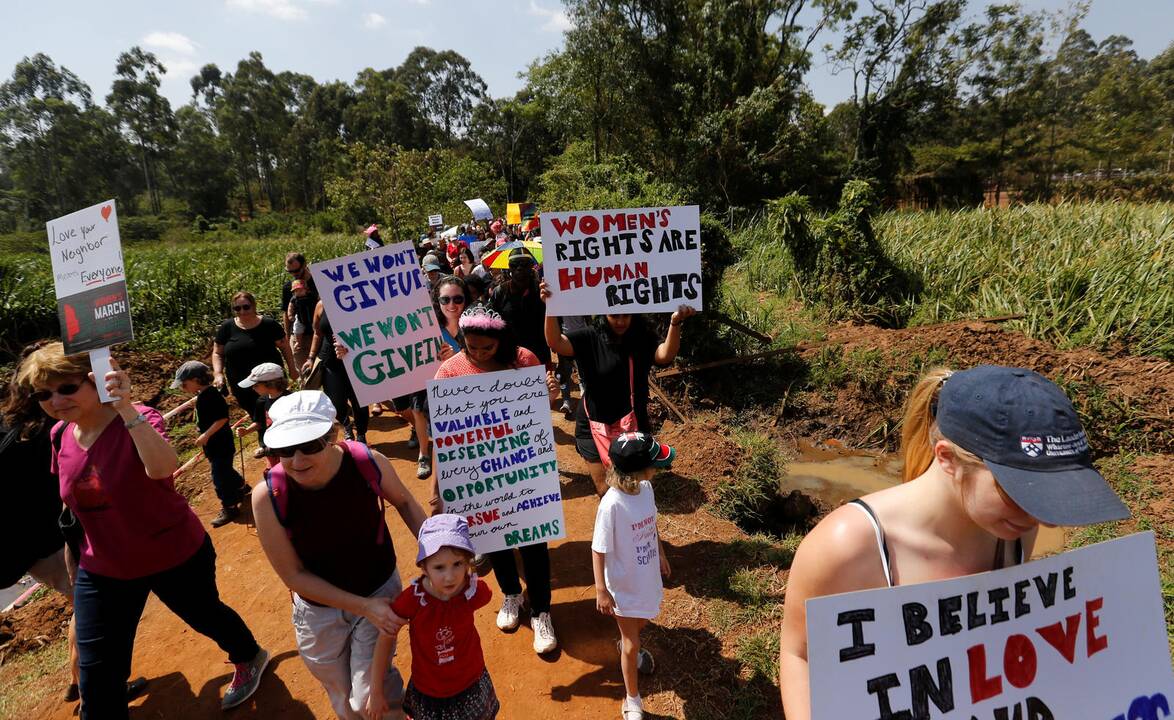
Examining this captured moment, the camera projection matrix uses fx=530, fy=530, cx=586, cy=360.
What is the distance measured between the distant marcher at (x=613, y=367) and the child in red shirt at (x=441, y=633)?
1413 millimetres

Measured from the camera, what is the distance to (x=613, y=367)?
3.44 m

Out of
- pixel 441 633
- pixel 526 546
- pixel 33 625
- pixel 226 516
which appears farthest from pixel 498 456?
pixel 33 625

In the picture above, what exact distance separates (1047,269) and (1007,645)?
8351mm

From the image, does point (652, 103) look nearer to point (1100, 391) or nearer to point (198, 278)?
point (198, 278)

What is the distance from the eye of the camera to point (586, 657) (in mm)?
3295

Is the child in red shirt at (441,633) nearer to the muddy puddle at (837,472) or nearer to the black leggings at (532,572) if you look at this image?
the black leggings at (532,572)

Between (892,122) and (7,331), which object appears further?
(892,122)

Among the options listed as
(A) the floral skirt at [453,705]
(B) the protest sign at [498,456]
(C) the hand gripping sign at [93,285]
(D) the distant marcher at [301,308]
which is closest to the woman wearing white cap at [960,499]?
(A) the floral skirt at [453,705]

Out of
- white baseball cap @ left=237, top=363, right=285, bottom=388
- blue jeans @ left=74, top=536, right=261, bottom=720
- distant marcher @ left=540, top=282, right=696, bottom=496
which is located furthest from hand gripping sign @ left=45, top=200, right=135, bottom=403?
distant marcher @ left=540, top=282, right=696, bottom=496

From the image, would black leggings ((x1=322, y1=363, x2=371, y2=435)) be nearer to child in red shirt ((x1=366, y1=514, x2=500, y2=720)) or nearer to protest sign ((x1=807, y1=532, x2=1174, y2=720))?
child in red shirt ((x1=366, y1=514, x2=500, y2=720))

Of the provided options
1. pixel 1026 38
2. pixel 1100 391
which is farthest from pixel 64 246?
pixel 1026 38

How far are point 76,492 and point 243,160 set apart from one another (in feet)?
252

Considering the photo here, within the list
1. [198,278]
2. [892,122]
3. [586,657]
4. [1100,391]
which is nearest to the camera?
[586,657]

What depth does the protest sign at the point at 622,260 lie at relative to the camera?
3848mm
